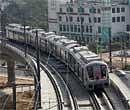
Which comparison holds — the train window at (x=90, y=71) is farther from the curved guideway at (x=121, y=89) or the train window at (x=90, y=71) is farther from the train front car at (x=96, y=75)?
the curved guideway at (x=121, y=89)

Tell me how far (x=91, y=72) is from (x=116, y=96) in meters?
2.27

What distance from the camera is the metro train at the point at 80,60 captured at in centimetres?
2923

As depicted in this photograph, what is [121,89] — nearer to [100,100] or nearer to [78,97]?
[100,100]

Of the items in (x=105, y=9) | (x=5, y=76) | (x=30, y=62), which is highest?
(x=105, y=9)

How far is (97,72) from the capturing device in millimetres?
29297

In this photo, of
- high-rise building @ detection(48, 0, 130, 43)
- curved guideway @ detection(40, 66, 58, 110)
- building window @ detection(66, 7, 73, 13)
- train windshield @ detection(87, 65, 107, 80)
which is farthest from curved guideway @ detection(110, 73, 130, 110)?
building window @ detection(66, 7, 73, 13)

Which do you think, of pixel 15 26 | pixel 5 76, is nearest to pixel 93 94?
pixel 5 76

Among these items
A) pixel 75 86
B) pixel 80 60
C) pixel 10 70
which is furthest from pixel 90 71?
pixel 10 70

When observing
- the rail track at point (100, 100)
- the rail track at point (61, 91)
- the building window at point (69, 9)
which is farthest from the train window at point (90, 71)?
the building window at point (69, 9)

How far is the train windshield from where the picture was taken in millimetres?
29203

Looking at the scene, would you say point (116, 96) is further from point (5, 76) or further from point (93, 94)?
point (5, 76)

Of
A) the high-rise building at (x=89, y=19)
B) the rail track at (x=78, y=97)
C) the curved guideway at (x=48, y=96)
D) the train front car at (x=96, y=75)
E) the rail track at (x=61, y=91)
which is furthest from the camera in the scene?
the high-rise building at (x=89, y=19)

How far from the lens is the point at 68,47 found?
35.9 m

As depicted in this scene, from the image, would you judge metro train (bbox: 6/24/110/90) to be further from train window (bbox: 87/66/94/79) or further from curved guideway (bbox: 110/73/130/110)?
curved guideway (bbox: 110/73/130/110)
